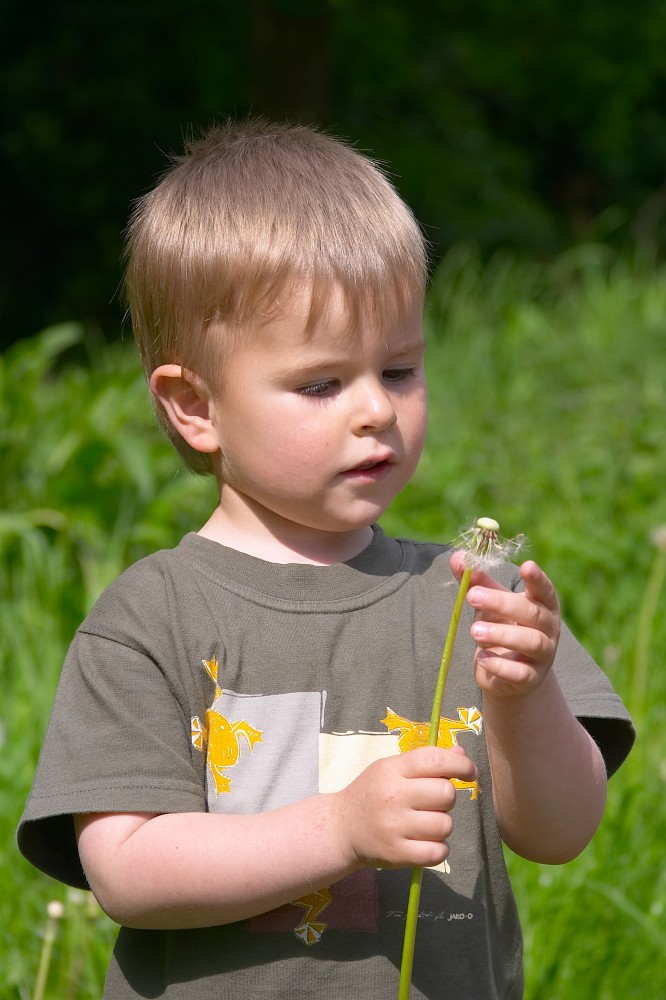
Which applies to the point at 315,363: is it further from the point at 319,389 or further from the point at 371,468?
the point at 371,468

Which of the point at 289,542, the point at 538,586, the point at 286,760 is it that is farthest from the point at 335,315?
the point at 286,760

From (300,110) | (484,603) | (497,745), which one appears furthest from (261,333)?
(300,110)

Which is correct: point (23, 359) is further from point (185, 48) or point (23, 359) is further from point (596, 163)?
point (596, 163)

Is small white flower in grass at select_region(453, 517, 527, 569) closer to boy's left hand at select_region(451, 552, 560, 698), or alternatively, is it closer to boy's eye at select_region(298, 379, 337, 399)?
boy's left hand at select_region(451, 552, 560, 698)

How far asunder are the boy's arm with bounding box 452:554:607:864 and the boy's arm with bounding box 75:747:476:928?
120 millimetres

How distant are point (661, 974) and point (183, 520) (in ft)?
6.88

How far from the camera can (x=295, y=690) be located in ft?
4.61

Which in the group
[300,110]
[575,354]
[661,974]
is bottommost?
[661,974]

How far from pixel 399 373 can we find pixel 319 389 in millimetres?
119

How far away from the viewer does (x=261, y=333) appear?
1441 mm

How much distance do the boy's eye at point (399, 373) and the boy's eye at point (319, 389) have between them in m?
0.08

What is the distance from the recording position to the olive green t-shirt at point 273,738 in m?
1.37

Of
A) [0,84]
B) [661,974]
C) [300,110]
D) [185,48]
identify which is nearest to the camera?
[661,974]

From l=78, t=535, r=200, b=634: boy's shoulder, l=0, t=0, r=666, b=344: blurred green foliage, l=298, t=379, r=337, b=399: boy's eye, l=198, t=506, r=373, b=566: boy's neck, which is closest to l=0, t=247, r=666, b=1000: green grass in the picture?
l=198, t=506, r=373, b=566: boy's neck
